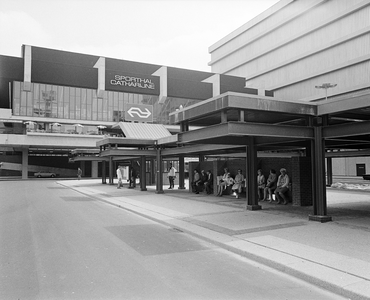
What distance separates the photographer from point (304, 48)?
4969cm

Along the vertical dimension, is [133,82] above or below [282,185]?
above

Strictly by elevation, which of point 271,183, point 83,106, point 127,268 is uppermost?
point 83,106

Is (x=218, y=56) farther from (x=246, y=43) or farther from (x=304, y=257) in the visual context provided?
(x=304, y=257)

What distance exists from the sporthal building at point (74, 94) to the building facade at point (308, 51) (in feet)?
17.1

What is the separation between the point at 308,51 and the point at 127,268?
1941 inches

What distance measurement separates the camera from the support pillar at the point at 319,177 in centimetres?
972

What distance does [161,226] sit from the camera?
31.9 ft

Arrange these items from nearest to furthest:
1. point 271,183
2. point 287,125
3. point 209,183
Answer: point 287,125, point 271,183, point 209,183

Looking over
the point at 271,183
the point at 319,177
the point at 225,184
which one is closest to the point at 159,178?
the point at 225,184

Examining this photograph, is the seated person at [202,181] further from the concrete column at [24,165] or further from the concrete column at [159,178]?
the concrete column at [24,165]

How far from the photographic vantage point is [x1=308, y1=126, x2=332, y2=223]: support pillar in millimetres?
9719

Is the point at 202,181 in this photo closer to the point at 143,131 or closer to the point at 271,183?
the point at 271,183

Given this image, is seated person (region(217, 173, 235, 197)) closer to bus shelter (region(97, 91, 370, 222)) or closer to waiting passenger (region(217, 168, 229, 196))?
waiting passenger (region(217, 168, 229, 196))

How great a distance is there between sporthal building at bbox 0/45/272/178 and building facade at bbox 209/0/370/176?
205 inches
